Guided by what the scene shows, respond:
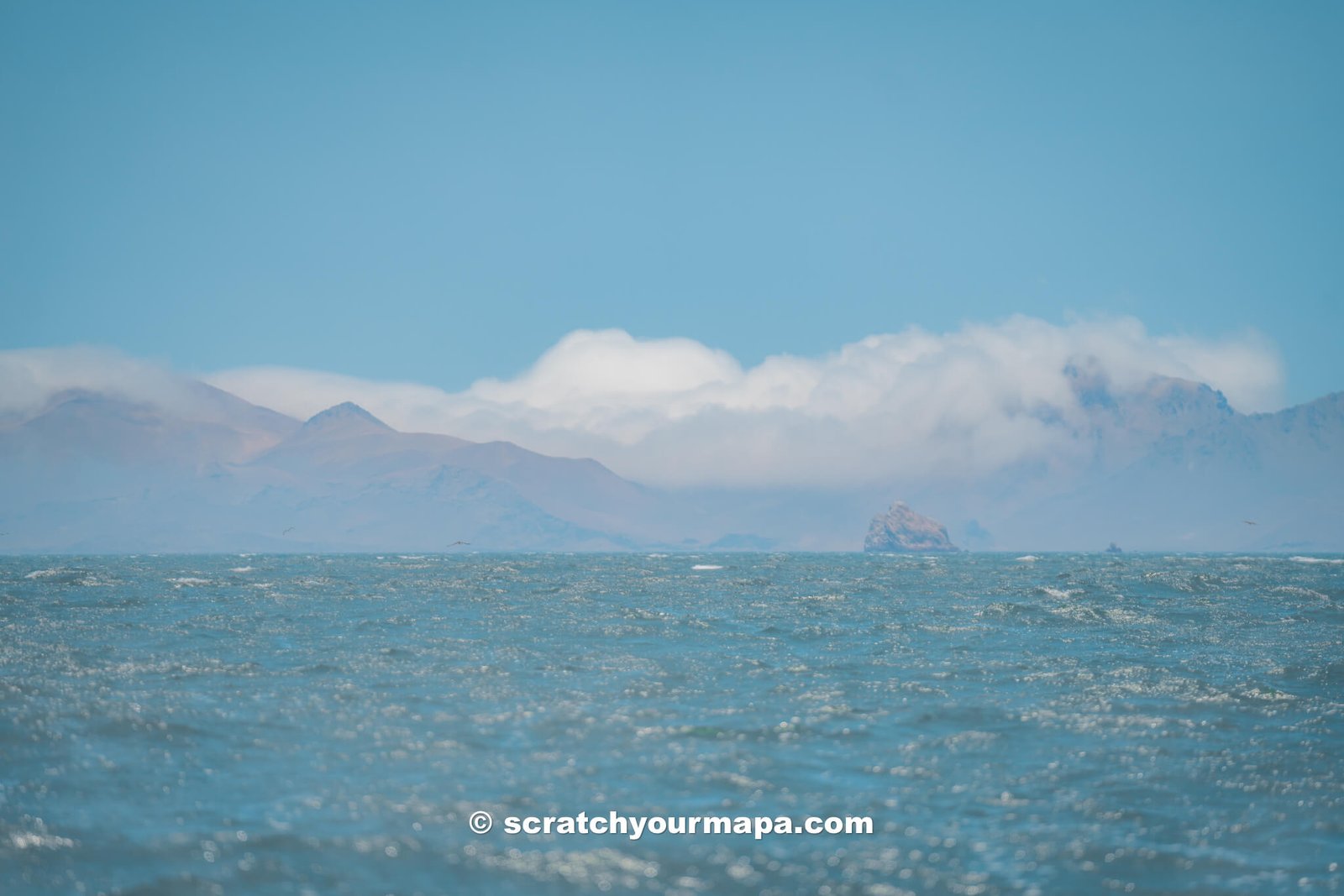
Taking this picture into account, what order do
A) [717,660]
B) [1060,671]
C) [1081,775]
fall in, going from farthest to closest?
[717,660] < [1060,671] < [1081,775]

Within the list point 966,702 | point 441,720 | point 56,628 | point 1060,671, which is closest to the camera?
point 441,720

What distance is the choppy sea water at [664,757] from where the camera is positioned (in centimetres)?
1520

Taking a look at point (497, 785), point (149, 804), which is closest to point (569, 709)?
point (497, 785)

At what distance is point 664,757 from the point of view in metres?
21.5

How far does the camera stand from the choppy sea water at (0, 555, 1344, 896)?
15.2 metres

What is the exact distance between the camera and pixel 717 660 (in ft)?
119

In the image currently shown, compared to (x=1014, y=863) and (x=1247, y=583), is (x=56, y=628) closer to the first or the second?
(x=1014, y=863)

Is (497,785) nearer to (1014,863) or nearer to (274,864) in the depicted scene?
(274,864)

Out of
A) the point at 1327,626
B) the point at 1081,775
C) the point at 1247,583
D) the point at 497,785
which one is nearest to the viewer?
the point at 497,785

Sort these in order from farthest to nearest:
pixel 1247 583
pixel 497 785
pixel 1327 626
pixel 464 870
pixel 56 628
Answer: pixel 1247 583 < pixel 1327 626 < pixel 56 628 < pixel 497 785 < pixel 464 870

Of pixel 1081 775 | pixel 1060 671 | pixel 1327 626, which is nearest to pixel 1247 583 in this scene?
pixel 1327 626

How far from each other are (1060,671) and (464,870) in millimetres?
25064

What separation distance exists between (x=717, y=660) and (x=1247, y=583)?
237ft

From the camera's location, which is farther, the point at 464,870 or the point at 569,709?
the point at 569,709
